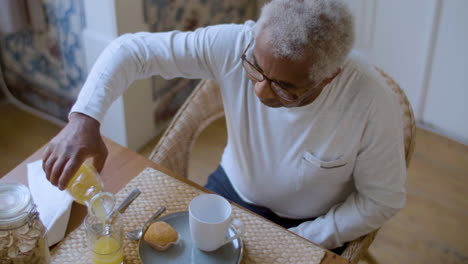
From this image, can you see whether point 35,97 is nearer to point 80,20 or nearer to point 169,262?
point 80,20

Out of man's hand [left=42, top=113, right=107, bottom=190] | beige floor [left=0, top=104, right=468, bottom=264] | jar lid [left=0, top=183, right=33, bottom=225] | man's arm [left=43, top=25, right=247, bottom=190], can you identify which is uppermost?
man's arm [left=43, top=25, right=247, bottom=190]

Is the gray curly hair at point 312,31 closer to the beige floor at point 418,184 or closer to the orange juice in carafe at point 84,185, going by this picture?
the orange juice in carafe at point 84,185

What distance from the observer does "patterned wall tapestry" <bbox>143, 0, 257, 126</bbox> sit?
2117 millimetres

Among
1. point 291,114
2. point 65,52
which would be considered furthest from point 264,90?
point 65,52

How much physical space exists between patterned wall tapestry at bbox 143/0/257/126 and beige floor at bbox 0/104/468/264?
0.69ft

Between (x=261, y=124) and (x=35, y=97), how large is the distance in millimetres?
1650

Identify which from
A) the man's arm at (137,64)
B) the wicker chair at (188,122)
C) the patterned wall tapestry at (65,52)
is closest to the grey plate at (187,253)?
the man's arm at (137,64)

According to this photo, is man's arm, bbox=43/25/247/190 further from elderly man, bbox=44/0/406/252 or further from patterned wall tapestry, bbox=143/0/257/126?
patterned wall tapestry, bbox=143/0/257/126

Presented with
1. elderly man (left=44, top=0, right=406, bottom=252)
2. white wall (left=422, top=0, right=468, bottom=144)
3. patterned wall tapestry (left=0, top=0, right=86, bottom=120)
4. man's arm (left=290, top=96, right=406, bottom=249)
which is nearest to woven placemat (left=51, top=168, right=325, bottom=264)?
elderly man (left=44, top=0, right=406, bottom=252)

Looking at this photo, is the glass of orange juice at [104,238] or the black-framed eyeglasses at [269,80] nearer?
the glass of orange juice at [104,238]

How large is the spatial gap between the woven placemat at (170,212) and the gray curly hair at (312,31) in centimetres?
34

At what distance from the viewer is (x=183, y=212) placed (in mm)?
1098

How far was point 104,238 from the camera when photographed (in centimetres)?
96

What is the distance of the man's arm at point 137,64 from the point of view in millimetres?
1152
